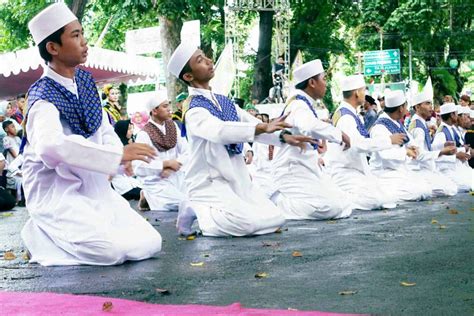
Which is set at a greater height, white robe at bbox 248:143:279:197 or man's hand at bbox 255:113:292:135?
man's hand at bbox 255:113:292:135

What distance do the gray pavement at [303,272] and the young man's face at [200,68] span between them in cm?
144

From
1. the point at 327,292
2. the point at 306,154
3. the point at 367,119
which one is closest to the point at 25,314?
the point at 327,292

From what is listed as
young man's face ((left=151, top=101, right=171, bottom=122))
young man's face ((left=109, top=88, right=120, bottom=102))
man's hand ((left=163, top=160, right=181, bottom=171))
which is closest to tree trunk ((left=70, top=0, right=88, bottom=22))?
young man's face ((left=109, top=88, right=120, bottom=102))

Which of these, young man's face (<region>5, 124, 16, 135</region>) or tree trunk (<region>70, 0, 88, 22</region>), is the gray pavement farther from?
young man's face (<region>5, 124, 16, 135</region>)

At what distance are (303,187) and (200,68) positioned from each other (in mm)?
2304

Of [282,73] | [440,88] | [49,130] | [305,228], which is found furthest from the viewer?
[440,88]

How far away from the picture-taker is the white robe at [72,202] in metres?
5.74

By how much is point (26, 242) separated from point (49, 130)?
97 centimetres

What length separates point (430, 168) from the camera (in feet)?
44.9

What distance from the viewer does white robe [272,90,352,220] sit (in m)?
9.56

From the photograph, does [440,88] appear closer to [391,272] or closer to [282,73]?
[282,73]

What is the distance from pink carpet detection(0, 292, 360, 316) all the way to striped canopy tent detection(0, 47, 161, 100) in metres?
9.65

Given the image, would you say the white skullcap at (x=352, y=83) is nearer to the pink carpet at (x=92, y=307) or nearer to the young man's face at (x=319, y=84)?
the young man's face at (x=319, y=84)

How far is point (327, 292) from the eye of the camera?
4688mm
